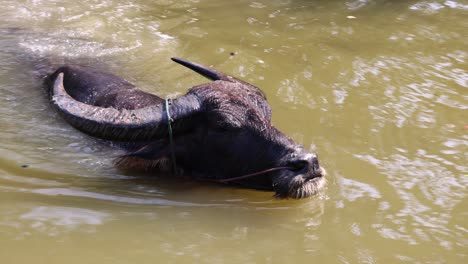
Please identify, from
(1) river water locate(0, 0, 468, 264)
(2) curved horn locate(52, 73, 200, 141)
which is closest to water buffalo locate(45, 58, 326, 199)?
(2) curved horn locate(52, 73, 200, 141)

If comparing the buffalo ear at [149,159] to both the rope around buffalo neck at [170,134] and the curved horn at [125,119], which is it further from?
the curved horn at [125,119]

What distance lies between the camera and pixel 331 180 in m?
4.08

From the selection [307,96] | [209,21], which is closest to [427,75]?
[307,96]

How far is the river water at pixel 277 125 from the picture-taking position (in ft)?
10.7

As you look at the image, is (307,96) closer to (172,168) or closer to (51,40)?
(172,168)

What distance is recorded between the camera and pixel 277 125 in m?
4.89

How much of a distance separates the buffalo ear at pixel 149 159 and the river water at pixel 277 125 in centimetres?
10

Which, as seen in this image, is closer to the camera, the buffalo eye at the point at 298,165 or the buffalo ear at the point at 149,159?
the buffalo eye at the point at 298,165

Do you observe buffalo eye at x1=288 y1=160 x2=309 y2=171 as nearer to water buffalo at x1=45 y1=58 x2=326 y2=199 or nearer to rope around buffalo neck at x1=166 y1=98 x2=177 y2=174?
water buffalo at x1=45 y1=58 x2=326 y2=199

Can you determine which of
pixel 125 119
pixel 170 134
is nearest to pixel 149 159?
pixel 170 134

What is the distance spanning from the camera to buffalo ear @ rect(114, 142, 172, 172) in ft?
13.4

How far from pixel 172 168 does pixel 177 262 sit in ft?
3.91

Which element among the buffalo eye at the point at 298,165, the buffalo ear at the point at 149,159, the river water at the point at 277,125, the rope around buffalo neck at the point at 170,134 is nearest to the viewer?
the river water at the point at 277,125

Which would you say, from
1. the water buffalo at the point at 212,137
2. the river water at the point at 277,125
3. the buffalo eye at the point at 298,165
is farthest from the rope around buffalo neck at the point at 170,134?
the buffalo eye at the point at 298,165
